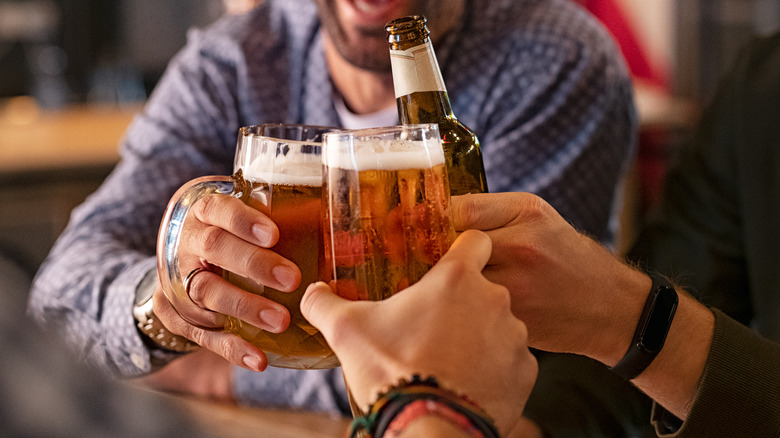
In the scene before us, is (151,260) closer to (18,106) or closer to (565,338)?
(565,338)

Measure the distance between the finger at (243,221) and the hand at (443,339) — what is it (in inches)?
5.0

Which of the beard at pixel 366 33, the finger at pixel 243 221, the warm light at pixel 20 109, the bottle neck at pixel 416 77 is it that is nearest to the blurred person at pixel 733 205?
the beard at pixel 366 33

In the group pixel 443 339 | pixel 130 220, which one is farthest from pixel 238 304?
pixel 130 220

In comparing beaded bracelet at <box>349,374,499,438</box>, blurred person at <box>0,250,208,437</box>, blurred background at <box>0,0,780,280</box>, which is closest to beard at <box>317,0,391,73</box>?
beaded bracelet at <box>349,374,499,438</box>

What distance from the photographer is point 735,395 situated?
75cm

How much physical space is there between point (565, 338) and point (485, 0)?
30.8 inches

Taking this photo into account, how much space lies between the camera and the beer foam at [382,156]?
56 cm

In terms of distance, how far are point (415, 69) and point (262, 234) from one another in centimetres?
19

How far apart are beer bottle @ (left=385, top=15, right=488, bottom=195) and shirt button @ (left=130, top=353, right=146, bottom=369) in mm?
480

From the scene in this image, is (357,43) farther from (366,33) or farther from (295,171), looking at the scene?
(295,171)

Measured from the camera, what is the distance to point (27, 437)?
0.28m

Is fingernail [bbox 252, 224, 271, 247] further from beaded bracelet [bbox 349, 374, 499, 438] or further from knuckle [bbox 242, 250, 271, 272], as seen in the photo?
beaded bracelet [bbox 349, 374, 499, 438]

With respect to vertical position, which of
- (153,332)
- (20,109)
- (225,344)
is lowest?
(20,109)

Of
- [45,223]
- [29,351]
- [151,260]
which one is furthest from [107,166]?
[29,351]
